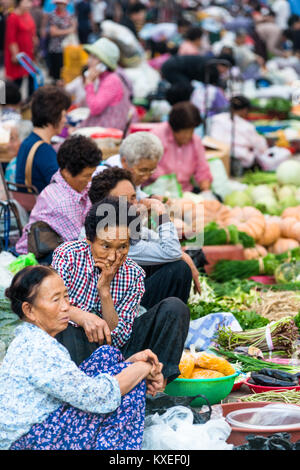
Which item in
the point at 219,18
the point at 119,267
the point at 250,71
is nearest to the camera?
the point at 119,267

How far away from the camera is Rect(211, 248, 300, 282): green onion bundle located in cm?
570

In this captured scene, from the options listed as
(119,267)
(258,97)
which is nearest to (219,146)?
(258,97)

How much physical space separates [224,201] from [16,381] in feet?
15.0

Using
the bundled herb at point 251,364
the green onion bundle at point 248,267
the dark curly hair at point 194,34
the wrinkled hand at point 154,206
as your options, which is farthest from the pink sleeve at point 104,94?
the dark curly hair at point 194,34

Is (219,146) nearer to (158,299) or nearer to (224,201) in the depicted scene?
(224,201)

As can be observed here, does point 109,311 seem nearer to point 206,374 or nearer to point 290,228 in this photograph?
point 206,374

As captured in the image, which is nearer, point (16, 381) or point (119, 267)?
point (16, 381)

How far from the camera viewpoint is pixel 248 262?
19.2 feet

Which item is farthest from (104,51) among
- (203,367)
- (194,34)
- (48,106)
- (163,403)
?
(194,34)

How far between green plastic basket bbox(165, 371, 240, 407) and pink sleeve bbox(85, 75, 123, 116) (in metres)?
4.04

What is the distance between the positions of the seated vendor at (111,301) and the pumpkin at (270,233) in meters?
3.00

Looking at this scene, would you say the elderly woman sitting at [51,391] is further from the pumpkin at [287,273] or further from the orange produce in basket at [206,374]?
the pumpkin at [287,273]

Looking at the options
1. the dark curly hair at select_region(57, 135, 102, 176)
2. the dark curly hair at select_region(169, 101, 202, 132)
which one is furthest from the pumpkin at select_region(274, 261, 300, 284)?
the dark curly hair at select_region(57, 135, 102, 176)

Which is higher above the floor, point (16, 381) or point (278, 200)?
point (16, 381)
